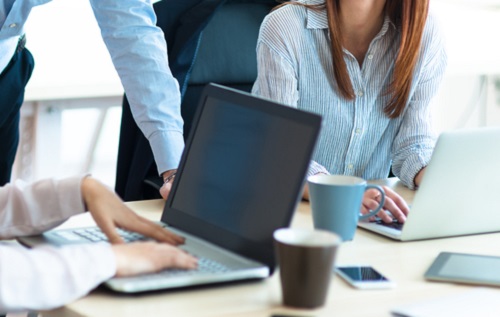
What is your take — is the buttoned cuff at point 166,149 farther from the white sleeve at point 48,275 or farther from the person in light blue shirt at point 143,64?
the white sleeve at point 48,275

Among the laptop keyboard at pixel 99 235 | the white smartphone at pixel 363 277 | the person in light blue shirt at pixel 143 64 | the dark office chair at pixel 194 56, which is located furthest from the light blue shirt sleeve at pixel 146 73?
the white smartphone at pixel 363 277

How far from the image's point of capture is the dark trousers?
210 centimetres

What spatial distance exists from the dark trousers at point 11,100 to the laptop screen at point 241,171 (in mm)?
903

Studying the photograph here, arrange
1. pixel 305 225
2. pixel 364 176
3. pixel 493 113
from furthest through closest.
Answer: pixel 493 113 < pixel 364 176 < pixel 305 225

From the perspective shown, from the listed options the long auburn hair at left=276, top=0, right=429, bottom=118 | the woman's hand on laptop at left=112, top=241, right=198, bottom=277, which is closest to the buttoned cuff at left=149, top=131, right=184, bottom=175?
the long auburn hair at left=276, top=0, right=429, bottom=118

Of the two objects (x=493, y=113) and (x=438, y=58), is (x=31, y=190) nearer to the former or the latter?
(x=438, y=58)

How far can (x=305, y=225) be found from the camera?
1.46 metres

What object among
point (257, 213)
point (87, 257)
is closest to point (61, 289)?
point (87, 257)

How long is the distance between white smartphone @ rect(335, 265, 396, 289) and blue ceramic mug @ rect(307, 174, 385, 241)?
0.12 meters

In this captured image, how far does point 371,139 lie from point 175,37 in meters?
0.51

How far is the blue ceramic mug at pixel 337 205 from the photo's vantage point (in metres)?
1.32

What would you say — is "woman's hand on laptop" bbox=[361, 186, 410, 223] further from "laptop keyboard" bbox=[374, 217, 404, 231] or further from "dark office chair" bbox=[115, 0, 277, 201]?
"dark office chair" bbox=[115, 0, 277, 201]

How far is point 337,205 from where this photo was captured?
Result: 51.9 inches

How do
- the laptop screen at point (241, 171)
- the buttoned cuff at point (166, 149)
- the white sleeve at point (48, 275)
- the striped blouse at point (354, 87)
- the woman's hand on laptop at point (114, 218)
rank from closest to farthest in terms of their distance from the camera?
the white sleeve at point (48, 275) → the laptop screen at point (241, 171) → the woman's hand on laptop at point (114, 218) → the buttoned cuff at point (166, 149) → the striped blouse at point (354, 87)
